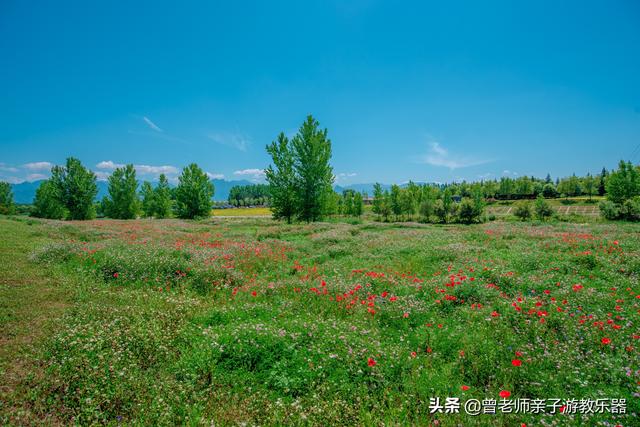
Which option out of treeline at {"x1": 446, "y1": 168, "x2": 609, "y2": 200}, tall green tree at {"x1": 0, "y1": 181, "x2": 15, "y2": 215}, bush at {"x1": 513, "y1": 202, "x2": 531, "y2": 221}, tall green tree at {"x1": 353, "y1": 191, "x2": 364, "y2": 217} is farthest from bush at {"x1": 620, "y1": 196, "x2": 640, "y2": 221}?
tall green tree at {"x1": 0, "y1": 181, "x2": 15, "y2": 215}

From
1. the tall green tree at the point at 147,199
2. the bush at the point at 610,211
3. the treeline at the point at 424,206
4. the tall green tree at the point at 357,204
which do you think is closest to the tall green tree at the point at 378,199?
the treeline at the point at 424,206

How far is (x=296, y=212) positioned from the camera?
36219 mm

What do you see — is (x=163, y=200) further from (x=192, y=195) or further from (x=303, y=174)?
(x=303, y=174)

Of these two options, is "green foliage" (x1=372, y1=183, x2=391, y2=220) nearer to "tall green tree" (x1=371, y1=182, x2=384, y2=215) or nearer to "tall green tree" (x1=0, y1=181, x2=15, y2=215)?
"tall green tree" (x1=371, y1=182, x2=384, y2=215)

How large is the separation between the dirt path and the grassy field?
4 cm

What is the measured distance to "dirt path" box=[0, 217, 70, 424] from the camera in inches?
179

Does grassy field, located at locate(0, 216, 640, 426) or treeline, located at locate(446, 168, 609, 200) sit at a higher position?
treeline, located at locate(446, 168, 609, 200)

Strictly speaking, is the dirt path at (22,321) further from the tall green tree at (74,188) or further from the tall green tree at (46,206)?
the tall green tree at (46,206)

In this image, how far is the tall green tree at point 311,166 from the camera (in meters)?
33.8

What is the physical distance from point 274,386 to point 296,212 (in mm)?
31304

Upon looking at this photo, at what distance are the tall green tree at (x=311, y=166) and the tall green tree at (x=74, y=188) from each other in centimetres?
4555

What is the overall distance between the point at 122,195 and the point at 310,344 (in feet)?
232

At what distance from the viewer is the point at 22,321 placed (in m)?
7.22

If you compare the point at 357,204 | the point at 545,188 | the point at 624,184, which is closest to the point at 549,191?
the point at 545,188
